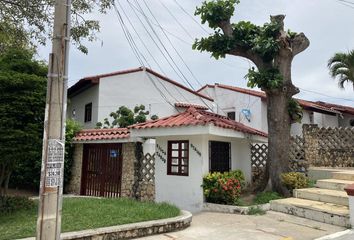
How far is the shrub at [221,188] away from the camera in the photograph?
31.0ft

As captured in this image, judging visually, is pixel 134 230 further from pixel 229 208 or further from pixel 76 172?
pixel 76 172

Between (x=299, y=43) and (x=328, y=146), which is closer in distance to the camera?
(x=299, y=43)

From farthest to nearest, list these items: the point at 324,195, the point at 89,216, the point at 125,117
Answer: the point at 125,117, the point at 324,195, the point at 89,216

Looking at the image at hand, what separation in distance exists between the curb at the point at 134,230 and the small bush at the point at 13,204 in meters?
2.96

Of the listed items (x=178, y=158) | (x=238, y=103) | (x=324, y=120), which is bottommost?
(x=178, y=158)

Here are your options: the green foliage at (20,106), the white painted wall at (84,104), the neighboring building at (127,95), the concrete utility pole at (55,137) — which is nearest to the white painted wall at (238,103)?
the neighboring building at (127,95)

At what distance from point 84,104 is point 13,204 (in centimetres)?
1208

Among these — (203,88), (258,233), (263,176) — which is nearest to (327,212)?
(258,233)

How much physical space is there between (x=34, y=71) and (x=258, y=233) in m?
6.45

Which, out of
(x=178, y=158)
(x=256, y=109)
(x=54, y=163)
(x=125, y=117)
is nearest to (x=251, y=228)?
(x=178, y=158)

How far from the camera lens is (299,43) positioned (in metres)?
10.8

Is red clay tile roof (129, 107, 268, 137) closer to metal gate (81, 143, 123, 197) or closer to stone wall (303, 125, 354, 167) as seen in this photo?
metal gate (81, 143, 123, 197)

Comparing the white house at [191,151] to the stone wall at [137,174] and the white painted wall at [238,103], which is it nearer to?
the stone wall at [137,174]

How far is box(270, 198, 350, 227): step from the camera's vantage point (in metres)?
7.84
